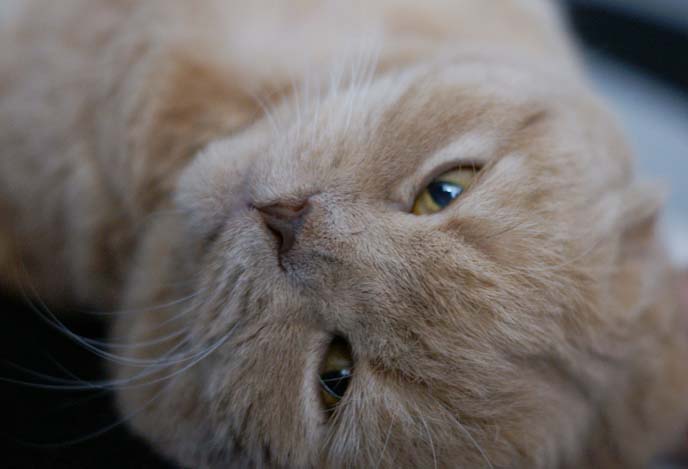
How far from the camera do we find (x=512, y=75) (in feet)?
4.09

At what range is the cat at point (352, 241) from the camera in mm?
993

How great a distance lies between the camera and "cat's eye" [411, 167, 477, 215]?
42.6 inches

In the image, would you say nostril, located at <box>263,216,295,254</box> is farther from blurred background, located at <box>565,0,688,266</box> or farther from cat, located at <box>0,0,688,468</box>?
blurred background, located at <box>565,0,688,266</box>

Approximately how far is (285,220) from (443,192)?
0.91ft

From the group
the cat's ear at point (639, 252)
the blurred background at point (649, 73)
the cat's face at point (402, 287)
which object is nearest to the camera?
the cat's face at point (402, 287)

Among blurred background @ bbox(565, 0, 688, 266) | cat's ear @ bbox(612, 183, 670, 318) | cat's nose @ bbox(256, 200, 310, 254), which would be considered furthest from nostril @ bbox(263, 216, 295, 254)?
blurred background @ bbox(565, 0, 688, 266)

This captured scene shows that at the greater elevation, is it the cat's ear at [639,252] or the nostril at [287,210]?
the cat's ear at [639,252]

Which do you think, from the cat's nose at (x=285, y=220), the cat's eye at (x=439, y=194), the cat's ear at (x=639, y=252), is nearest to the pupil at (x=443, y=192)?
the cat's eye at (x=439, y=194)

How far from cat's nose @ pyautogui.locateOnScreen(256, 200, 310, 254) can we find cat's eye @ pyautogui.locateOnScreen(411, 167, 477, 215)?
0.20 meters

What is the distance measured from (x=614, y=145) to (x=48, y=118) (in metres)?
1.28

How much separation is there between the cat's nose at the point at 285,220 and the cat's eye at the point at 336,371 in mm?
177

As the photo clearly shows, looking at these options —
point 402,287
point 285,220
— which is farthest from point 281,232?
point 402,287

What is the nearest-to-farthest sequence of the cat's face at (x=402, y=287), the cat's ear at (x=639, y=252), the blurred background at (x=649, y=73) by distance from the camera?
the cat's face at (x=402, y=287)
the cat's ear at (x=639, y=252)
the blurred background at (x=649, y=73)

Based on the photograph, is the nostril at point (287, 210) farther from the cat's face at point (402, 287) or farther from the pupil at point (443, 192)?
the pupil at point (443, 192)
